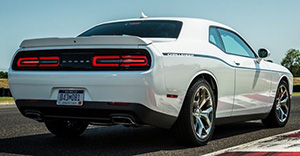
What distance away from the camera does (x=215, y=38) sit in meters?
6.17

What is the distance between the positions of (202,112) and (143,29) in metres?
1.26

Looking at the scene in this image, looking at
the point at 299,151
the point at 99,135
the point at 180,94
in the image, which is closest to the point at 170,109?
the point at 180,94

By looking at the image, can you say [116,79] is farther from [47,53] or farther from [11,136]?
[11,136]

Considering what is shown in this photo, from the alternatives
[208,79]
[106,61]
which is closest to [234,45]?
[208,79]

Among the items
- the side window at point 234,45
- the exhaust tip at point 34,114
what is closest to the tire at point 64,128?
the exhaust tip at point 34,114

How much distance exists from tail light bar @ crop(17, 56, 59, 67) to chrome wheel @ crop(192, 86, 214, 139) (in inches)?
62.6

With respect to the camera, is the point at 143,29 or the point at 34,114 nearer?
the point at 34,114

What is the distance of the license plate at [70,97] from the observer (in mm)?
4896

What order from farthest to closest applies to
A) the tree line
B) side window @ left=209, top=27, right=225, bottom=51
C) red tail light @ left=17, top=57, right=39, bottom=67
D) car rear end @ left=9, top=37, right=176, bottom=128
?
the tree line, side window @ left=209, top=27, right=225, bottom=51, red tail light @ left=17, top=57, right=39, bottom=67, car rear end @ left=9, top=37, right=176, bottom=128

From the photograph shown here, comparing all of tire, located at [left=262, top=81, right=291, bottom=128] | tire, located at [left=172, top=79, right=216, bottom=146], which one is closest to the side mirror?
tire, located at [left=262, top=81, right=291, bottom=128]

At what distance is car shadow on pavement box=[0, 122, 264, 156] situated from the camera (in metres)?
5.09

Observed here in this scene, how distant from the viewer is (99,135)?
21.5 ft

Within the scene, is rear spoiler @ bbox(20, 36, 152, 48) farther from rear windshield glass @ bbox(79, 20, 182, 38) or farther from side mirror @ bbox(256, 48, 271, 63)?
side mirror @ bbox(256, 48, 271, 63)

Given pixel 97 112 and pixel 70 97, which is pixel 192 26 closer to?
pixel 97 112
